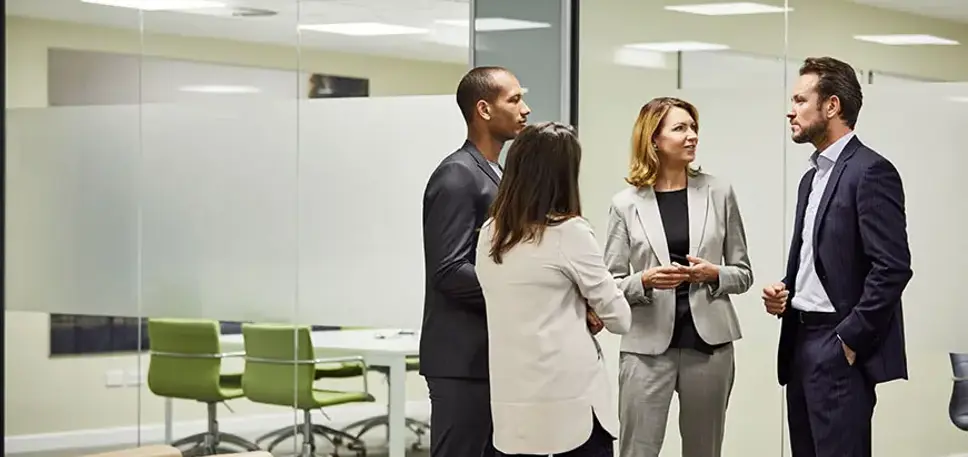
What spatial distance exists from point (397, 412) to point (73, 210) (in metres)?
1.89

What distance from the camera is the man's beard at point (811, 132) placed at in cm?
484

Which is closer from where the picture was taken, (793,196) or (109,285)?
(793,196)

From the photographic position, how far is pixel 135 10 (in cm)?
647

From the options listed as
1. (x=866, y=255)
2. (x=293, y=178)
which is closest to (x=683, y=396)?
(x=866, y=255)

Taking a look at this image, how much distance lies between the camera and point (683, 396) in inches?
199

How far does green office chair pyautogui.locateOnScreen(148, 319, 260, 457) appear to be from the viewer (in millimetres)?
6359

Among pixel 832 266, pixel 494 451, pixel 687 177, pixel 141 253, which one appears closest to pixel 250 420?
pixel 141 253

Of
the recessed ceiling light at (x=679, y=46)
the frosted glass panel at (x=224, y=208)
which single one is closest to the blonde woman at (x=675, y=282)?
the recessed ceiling light at (x=679, y=46)

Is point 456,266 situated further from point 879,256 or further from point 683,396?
point 879,256

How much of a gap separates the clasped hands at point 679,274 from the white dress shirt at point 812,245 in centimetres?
29

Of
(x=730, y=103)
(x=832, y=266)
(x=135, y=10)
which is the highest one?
(x=135, y=10)

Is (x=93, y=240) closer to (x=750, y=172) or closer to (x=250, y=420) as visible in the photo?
(x=250, y=420)

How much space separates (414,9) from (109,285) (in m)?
1.93

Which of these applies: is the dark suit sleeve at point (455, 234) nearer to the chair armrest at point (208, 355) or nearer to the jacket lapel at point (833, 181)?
the jacket lapel at point (833, 181)
